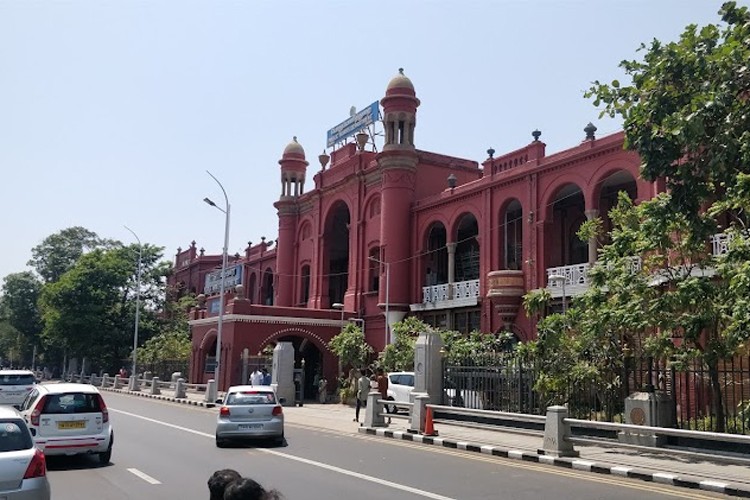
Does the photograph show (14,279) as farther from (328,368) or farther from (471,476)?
(471,476)

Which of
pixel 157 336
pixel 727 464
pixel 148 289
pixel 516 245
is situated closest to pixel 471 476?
pixel 727 464

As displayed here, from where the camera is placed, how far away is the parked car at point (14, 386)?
86.4 feet

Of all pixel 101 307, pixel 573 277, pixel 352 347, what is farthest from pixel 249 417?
pixel 101 307

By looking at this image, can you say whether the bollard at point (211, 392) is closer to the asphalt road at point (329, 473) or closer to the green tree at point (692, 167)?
the asphalt road at point (329, 473)

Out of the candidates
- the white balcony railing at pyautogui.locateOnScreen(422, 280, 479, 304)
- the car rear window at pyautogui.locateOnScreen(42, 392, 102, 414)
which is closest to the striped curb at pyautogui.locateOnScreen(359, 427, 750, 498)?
the car rear window at pyautogui.locateOnScreen(42, 392, 102, 414)

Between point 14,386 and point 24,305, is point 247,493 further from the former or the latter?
point 24,305

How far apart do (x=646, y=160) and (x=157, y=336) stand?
1868 inches

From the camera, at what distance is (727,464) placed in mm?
13266

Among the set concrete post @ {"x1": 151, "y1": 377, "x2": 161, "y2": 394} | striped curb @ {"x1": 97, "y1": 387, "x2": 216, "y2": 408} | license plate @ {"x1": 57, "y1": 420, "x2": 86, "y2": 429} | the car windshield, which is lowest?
striped curb @ {"x1": 97, "y1": 387, "x2": 216, "y2": 408}

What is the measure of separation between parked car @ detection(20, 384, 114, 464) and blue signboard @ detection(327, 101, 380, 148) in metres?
28.8

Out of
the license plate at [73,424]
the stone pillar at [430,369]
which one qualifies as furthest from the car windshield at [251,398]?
the stone pillar at [430,369]

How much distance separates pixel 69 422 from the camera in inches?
496

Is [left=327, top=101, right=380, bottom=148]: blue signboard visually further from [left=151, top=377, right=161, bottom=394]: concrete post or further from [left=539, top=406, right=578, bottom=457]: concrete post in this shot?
[left=539, top=406, right=578, bottom=457]: concrete post

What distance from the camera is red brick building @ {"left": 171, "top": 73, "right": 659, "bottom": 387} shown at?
28062 mm
